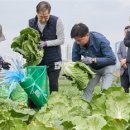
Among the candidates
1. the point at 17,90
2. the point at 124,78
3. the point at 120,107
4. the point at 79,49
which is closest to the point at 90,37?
the point at 79,49

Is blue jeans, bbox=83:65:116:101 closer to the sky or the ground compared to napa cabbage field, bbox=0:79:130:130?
closer to the ground

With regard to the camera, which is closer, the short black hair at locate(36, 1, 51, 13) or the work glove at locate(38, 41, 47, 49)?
the short black hair at locate(36, 1, 51, 13)

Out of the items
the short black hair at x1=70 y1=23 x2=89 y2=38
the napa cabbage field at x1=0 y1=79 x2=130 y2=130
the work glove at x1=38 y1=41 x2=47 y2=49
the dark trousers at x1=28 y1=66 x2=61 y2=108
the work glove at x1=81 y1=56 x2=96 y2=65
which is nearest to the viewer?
the napa cabbage field at x1=0 y1=79 x2=130 y2=130

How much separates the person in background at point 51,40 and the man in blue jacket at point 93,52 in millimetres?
261

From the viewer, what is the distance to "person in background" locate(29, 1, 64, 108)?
24.4 ft

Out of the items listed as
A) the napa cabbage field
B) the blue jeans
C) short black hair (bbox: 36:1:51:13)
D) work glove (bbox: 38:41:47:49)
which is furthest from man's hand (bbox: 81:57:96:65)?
the napa cabbage field

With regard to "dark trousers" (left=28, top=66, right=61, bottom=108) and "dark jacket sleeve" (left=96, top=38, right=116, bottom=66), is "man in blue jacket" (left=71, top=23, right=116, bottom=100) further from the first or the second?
"dark trousers" (left=28, top=66, right=61, bottom=108)

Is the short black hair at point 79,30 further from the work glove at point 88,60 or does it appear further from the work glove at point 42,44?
the work glove at point 42,44

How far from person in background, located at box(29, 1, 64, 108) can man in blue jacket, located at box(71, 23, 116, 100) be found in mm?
261

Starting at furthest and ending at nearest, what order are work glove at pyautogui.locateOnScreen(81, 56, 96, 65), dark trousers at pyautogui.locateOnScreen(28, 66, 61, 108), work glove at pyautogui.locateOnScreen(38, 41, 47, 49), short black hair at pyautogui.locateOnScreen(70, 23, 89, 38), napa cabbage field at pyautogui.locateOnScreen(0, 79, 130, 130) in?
dark trousers at pyautogui.locateOnScreen(28, 66, 61, 108) → work glove at pyautogui.locateOnScreen(38, 41, 47, 49) → work glove at pyautogui.locateOnScreen(81, 56, 96, 65) → short black hair at pyautogui.locateOnScreen(70, 23, 89, 38) → napa cabbage field at pyautogui.locateOnScreen(0, 79, 130, 130)

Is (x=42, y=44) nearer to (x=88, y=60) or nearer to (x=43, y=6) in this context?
(x=43, y=6)

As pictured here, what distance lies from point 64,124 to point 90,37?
181 inches

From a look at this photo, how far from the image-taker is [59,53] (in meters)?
7.70

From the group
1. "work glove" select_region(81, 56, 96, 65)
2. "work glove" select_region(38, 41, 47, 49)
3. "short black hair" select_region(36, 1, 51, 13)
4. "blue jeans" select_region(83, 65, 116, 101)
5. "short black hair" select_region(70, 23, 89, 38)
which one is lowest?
"blue jeans" select_region(83, 65, 116, 101)
